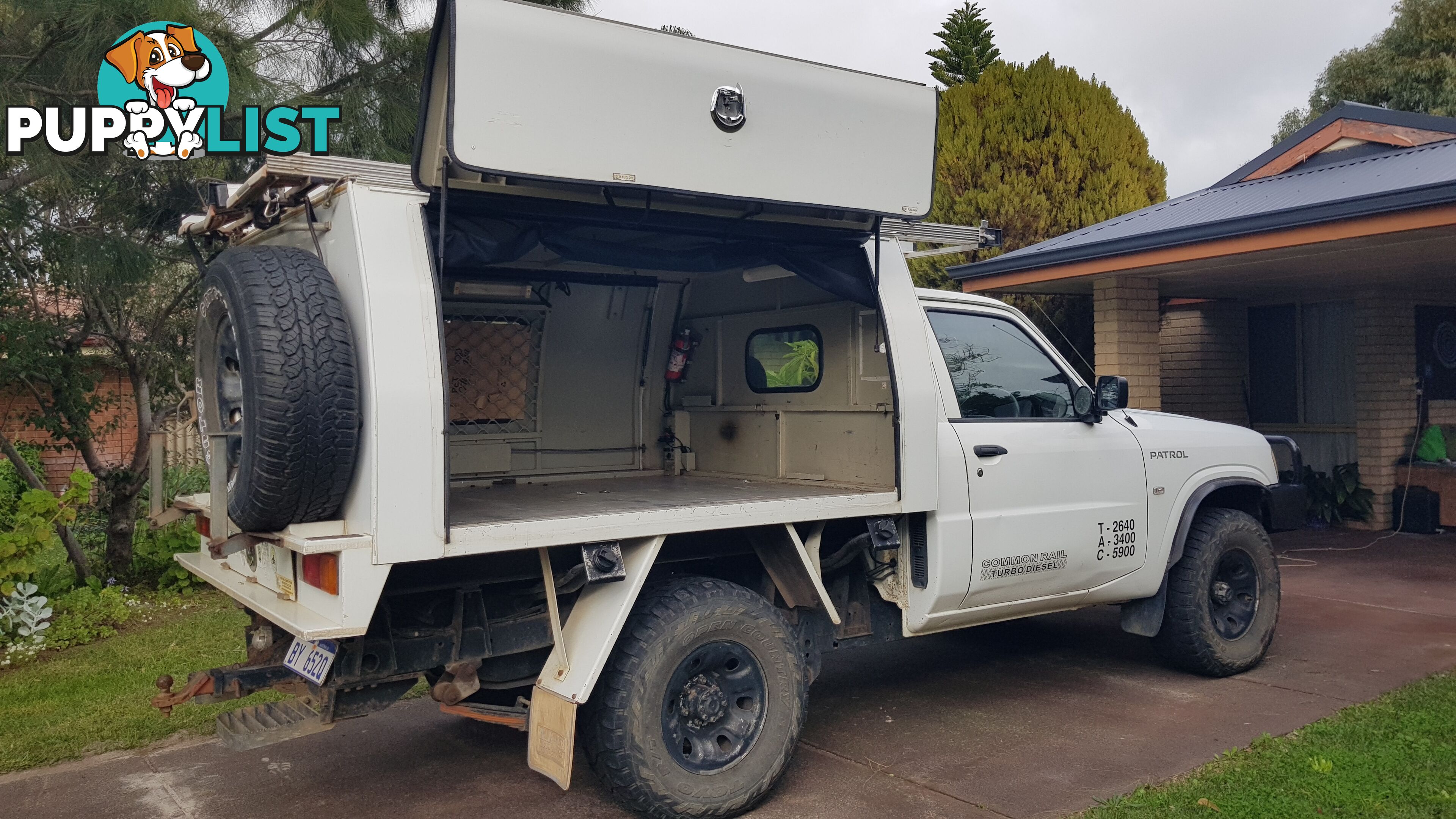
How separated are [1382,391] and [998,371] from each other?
26.4 ft

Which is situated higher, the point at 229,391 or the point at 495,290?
the point at 495,290

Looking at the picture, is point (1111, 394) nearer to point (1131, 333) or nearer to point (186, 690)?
point (186, 690)

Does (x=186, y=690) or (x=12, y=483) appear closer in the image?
(x=186, y=690)

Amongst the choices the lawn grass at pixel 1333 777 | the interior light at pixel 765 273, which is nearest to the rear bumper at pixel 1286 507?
the lawn grass at pixel 1333 777

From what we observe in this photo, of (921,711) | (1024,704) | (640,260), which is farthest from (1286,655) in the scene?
(640,260)

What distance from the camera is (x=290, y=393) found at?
11.6ft

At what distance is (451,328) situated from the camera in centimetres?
573

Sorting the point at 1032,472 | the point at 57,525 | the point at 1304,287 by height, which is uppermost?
the point at 1304,287

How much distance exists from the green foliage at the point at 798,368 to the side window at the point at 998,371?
29.7 inches


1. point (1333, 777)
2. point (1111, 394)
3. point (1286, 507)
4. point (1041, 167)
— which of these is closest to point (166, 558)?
point (1111, 394)

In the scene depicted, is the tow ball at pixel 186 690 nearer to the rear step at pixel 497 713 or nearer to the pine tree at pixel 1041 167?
the rear step at pixel 497 713

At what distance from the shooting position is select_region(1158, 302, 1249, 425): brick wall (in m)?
13.1

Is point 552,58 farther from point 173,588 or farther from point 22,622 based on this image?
point 173,588

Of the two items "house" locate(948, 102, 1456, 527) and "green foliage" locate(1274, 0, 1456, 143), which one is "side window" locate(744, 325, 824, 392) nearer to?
"house" locate(948, 102, 1456, 527)
